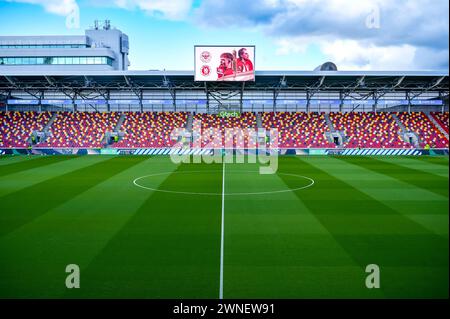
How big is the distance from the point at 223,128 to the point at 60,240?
37.9 m

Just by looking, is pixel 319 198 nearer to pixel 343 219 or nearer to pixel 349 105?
pixel 343 219

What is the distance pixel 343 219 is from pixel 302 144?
3179 centimetres

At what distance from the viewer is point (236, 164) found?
3581 cm

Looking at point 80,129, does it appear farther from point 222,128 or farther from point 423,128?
point 423,128

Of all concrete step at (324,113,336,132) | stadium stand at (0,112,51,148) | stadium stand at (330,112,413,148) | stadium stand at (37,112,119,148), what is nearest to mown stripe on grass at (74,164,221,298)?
stadium stand at (37,112,119,148)

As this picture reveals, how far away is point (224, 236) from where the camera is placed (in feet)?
46.0

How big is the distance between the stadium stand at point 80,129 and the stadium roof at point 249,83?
4607 mm

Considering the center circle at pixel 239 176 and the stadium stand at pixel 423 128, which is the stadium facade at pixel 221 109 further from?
the center circle at pixel 239 176

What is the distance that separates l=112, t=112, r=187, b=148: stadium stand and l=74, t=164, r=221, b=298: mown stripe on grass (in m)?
30.0

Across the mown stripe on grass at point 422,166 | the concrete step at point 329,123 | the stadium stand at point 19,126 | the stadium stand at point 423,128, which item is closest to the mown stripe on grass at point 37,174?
the stadium stand at point 19,126

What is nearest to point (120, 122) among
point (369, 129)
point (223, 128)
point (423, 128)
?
point (223, 128)

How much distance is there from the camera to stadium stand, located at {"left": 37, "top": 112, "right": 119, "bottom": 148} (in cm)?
4812
